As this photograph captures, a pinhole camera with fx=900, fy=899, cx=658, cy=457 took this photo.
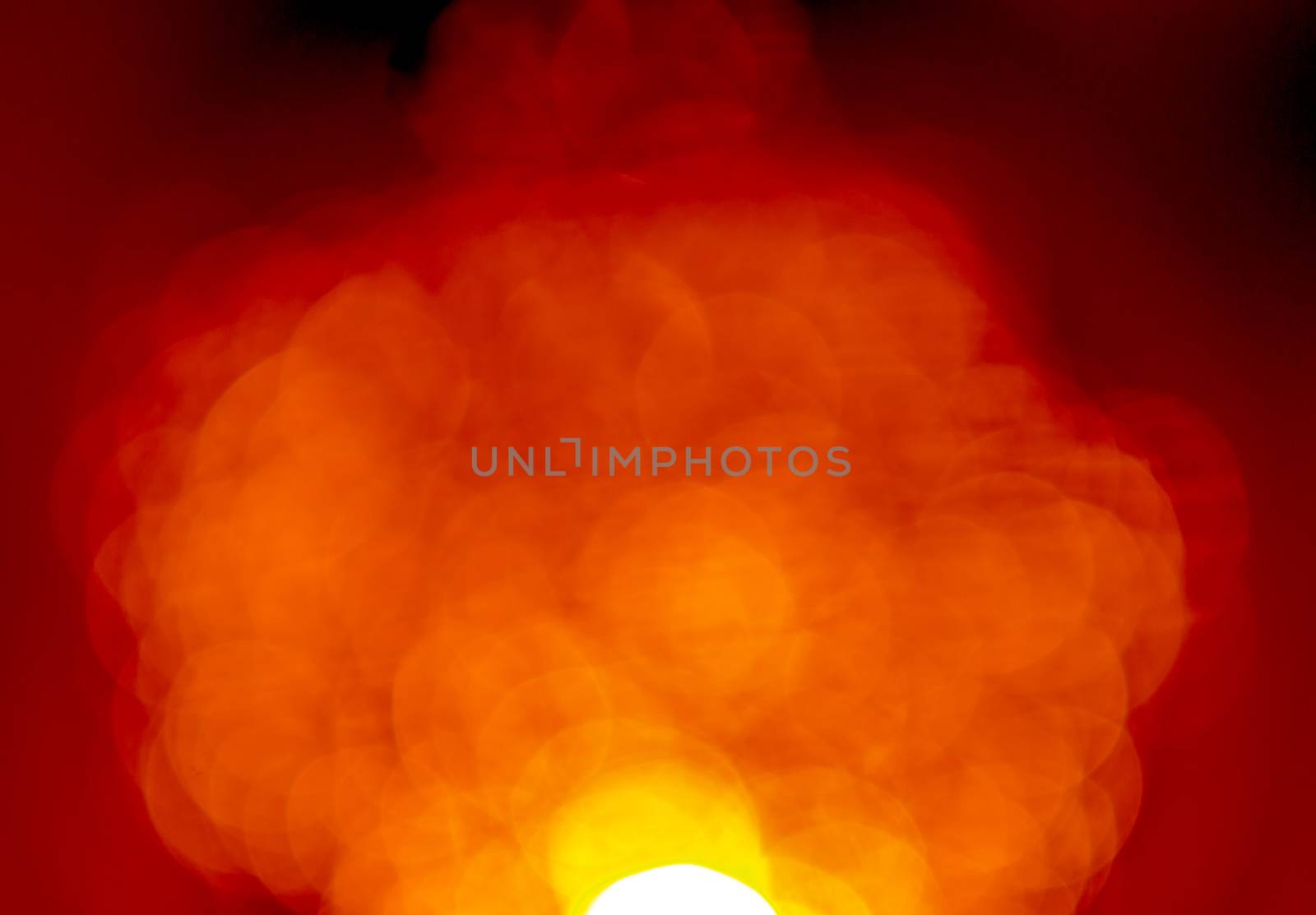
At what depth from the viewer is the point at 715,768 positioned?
0.89 metres

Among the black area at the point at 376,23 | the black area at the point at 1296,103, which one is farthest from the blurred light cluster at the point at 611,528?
the black area at the point at 1296,103

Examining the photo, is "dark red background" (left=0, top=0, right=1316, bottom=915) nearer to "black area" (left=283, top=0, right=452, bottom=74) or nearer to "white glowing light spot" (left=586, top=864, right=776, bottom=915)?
"black area" (left=283, top=0, right=452, bottom=74)

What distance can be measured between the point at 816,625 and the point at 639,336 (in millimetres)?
339

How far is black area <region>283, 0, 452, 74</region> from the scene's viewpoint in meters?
0.89

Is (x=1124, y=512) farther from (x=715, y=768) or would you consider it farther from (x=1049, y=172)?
(x=715, y=768)

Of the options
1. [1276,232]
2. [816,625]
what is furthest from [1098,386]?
[816,625]

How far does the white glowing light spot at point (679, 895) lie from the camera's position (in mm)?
808

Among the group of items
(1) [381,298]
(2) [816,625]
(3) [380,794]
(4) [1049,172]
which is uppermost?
(4) [1049,172]

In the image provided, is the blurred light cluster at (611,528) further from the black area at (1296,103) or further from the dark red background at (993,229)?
the black area at (1296,103)

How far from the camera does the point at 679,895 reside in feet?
2.67

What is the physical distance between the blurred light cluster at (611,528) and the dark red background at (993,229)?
0.18 ft

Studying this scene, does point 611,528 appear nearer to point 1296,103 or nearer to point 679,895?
point 679,895

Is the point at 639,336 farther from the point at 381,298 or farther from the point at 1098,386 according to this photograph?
the point at 1098,386

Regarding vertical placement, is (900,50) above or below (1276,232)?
above
